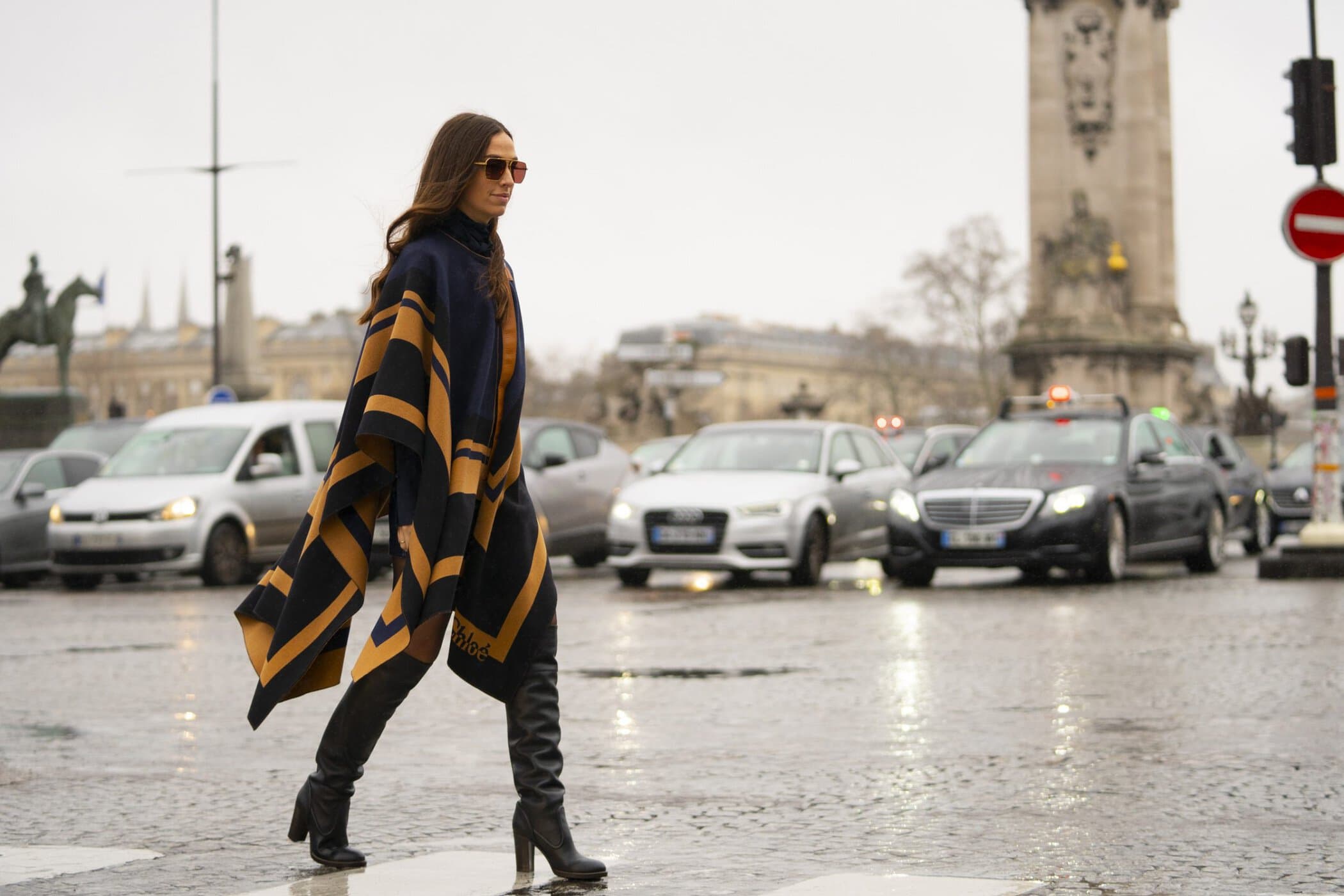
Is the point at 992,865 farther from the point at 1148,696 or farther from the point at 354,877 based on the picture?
the point at 1148,696

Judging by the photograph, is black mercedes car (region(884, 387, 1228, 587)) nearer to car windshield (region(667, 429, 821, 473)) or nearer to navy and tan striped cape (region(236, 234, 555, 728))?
car windshield (region(667, 429, 821, 473))

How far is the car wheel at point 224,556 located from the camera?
19.4 metres

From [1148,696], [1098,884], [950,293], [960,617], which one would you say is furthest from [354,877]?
[950,293]

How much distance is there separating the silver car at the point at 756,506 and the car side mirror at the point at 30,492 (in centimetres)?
611

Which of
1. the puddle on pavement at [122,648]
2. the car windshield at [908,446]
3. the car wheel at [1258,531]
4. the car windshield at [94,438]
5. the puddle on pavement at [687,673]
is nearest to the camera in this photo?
the puddle on pavement at [687,673]

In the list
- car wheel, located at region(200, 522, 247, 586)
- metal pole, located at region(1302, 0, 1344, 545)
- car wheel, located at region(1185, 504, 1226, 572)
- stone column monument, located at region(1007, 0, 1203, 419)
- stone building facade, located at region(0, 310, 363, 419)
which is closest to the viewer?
metal pole, located at region(1302, 0, 1344, 545)

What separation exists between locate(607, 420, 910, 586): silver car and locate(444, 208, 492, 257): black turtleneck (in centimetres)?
1309

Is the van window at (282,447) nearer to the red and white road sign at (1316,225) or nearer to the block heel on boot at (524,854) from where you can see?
the red and white road sign at (1316,225)

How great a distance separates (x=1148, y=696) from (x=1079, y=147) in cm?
4283

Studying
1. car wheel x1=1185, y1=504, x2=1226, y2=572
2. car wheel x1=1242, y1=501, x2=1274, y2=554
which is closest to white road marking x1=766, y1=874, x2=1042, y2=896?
car wheel x1=1185, y1=504, x2=1226, y2=572

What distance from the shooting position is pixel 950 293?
89.9m

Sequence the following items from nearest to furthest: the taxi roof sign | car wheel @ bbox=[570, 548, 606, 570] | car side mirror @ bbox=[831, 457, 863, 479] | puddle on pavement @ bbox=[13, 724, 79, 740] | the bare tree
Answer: puddle on pavement @ bbox=[13, 724, 79, 740], car side mirror @ bbox=[831, 457, 863, 479], the taxi roof sign, car wheel @ bbox=[570, 548, 606, 570], the bare tree

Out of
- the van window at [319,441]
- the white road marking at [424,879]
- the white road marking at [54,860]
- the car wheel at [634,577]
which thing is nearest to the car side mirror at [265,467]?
the van window at [319,441]

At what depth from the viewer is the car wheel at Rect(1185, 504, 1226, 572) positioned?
19969mm
